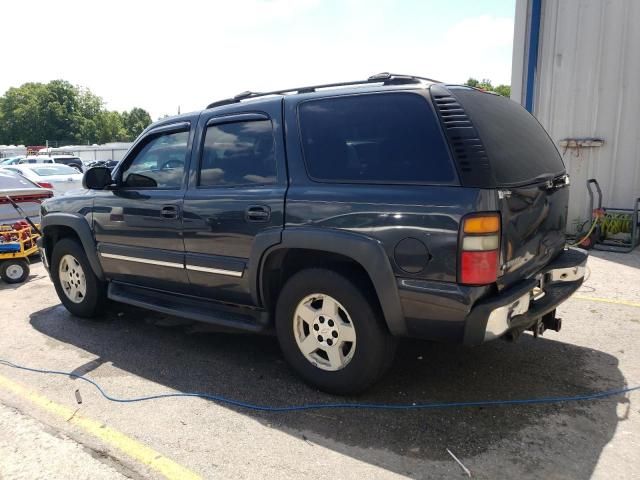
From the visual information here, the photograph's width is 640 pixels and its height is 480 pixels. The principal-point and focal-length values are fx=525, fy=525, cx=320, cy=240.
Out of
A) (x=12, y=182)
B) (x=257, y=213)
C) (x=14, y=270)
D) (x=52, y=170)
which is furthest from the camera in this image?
(x=52, y=170)

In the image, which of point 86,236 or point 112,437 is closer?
point 112,437

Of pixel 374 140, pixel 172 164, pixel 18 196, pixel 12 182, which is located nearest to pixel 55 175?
pixel 12 182

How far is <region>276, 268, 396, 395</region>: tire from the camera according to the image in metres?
3.25

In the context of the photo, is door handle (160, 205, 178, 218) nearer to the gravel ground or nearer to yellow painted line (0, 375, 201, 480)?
yellow painted line (0, 375, 201, 480)

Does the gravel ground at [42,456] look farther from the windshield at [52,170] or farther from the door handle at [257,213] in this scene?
the windshield at [52,170]

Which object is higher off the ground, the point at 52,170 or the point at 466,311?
the point at 52,170

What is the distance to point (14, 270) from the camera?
7062 mm

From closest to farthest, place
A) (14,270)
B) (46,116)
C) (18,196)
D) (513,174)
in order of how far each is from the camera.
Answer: (513,174)
(14,270)
(18,196)
(46,116)

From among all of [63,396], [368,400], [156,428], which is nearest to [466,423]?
[368,400]

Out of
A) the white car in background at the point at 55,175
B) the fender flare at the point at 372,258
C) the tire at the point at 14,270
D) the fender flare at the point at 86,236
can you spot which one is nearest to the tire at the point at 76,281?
the fender flare at the point at 86,236

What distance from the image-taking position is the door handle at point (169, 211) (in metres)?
4.15

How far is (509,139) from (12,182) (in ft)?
26.7

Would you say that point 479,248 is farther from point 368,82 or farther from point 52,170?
point 52,170

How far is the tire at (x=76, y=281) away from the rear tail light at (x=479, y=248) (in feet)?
12.4
